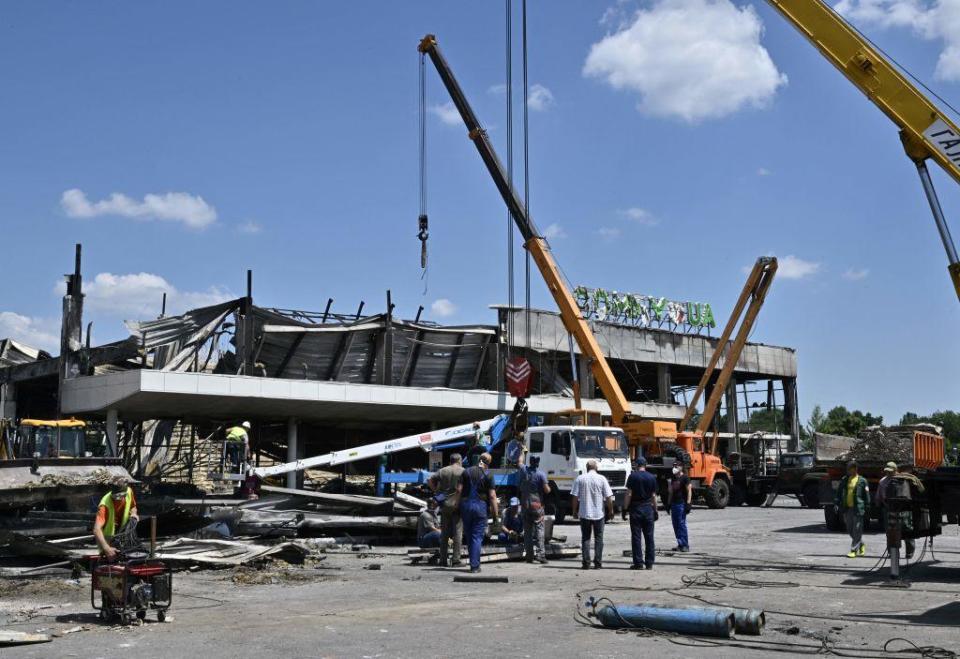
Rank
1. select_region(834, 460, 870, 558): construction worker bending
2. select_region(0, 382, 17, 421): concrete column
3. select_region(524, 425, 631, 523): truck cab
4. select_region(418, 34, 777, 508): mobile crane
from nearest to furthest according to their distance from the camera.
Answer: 1. select_region(834, 460, 870, 558): construction worker bending
2. select_region(524, 425, 631, 523): truck cab
3. select_region(418, 34, 777, 508): mobile crane
4. select_region(0, 382, 17, 421): concrete column

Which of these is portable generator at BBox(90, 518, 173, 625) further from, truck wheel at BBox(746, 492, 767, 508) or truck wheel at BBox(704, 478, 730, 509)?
truck wheel at BBox(746, 492, 767, 508)

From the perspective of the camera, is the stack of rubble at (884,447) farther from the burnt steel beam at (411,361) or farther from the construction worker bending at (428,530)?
the burnt steel beam at (411,361)

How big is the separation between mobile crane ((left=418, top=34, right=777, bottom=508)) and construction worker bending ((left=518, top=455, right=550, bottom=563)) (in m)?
15.0

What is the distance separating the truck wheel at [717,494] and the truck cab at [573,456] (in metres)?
7.75

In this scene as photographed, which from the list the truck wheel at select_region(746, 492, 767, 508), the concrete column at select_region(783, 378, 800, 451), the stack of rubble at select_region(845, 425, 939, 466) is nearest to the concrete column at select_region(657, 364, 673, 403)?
the concrete column at select_region(783, 378, 800, 451)

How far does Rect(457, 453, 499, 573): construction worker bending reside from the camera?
14.8 metres

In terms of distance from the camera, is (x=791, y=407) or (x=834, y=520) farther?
(x=791, y=407)

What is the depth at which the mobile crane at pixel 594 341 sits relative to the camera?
3172 centimetres

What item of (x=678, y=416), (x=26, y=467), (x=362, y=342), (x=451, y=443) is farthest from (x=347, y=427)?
(x=26, y=467)

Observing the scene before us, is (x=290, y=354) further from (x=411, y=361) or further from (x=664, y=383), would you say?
(x=664, y=383)

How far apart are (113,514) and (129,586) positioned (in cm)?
76

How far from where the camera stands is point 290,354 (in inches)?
1585

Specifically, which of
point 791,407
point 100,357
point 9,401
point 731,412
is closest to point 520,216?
point 100,357

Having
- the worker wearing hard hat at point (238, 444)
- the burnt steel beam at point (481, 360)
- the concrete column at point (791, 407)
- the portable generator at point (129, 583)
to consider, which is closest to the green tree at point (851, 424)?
the concrete column at point (791, 407)
